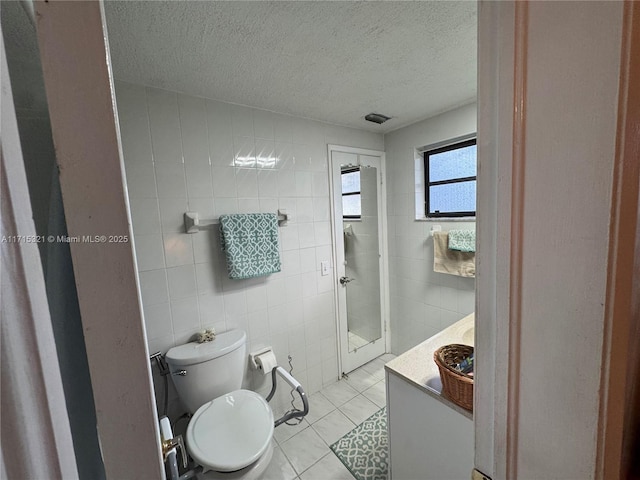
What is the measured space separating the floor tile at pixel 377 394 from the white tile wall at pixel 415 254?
19.3 inches

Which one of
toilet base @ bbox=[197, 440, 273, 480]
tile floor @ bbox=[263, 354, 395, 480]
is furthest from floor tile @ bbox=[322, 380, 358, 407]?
toilet base @ bbox=[197, 440, 273, 480]

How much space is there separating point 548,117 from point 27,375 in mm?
692

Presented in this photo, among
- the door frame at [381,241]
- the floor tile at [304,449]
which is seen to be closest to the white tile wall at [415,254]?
the door frame at [381,241]

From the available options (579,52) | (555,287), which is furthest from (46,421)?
(579,52)

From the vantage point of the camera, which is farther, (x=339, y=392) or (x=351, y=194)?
(x=351, y=194)

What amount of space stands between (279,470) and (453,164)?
2.40 meters

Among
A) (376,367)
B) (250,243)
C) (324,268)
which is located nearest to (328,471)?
(376,367)

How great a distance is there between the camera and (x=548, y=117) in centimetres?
39

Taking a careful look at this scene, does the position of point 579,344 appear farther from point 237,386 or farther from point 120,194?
point 237,386

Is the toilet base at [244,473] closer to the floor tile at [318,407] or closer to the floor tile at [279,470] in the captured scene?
the floor tile at [279,470]

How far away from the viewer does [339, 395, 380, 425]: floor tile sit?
6.16 feet

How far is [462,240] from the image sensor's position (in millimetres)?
1850

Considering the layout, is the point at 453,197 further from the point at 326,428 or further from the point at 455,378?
the point at 326,428

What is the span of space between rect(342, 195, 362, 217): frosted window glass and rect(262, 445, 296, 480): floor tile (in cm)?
176
